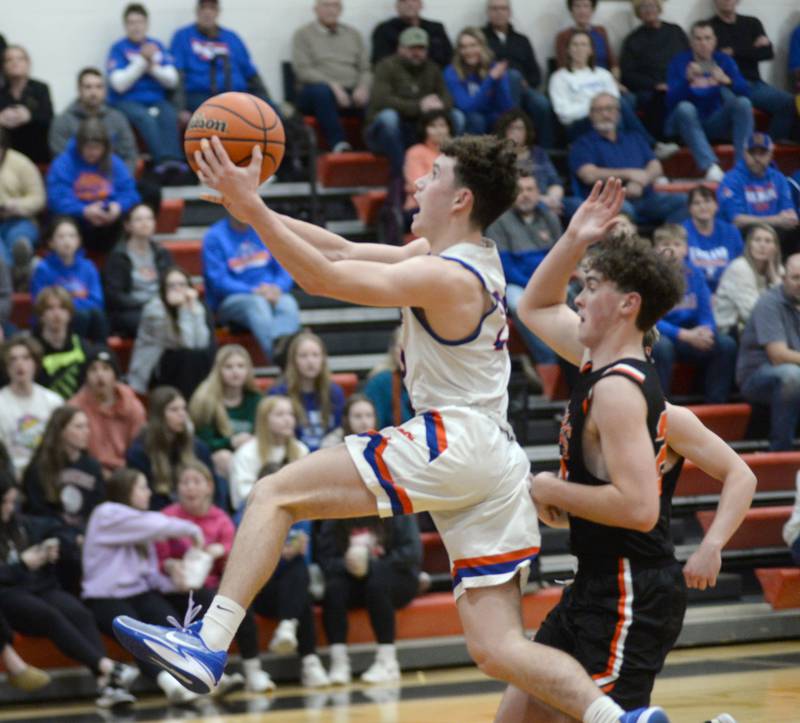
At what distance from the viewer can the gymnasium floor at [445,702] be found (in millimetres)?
6484

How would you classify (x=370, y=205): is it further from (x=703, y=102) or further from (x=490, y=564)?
(x=490, y=564)

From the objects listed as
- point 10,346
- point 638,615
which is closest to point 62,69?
point 10,346

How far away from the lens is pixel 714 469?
4316 millimetres

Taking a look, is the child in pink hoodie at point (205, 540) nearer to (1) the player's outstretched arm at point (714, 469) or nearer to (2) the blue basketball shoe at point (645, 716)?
(1) the player's outstretched arm at point (714, 469)

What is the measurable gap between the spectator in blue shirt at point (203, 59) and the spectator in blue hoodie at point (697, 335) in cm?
335

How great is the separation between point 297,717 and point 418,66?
5709 mm

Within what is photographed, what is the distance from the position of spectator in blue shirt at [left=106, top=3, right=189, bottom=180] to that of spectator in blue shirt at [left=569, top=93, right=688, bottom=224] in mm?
2961

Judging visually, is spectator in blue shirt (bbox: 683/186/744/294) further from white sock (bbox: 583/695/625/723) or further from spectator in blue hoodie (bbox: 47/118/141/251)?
white sock (bbox: 583/695/625/723)

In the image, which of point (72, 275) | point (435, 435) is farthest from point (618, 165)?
point (435, 435)

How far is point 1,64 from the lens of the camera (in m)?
10.2

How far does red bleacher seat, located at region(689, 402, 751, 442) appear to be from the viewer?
9641 millimetres

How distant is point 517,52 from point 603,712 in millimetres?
8637

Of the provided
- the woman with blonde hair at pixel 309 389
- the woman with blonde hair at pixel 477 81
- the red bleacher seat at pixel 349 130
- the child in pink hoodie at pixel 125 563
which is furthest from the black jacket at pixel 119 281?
the woman with blonde hair at pixel 477 81

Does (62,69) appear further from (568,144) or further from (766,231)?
(766,231)
